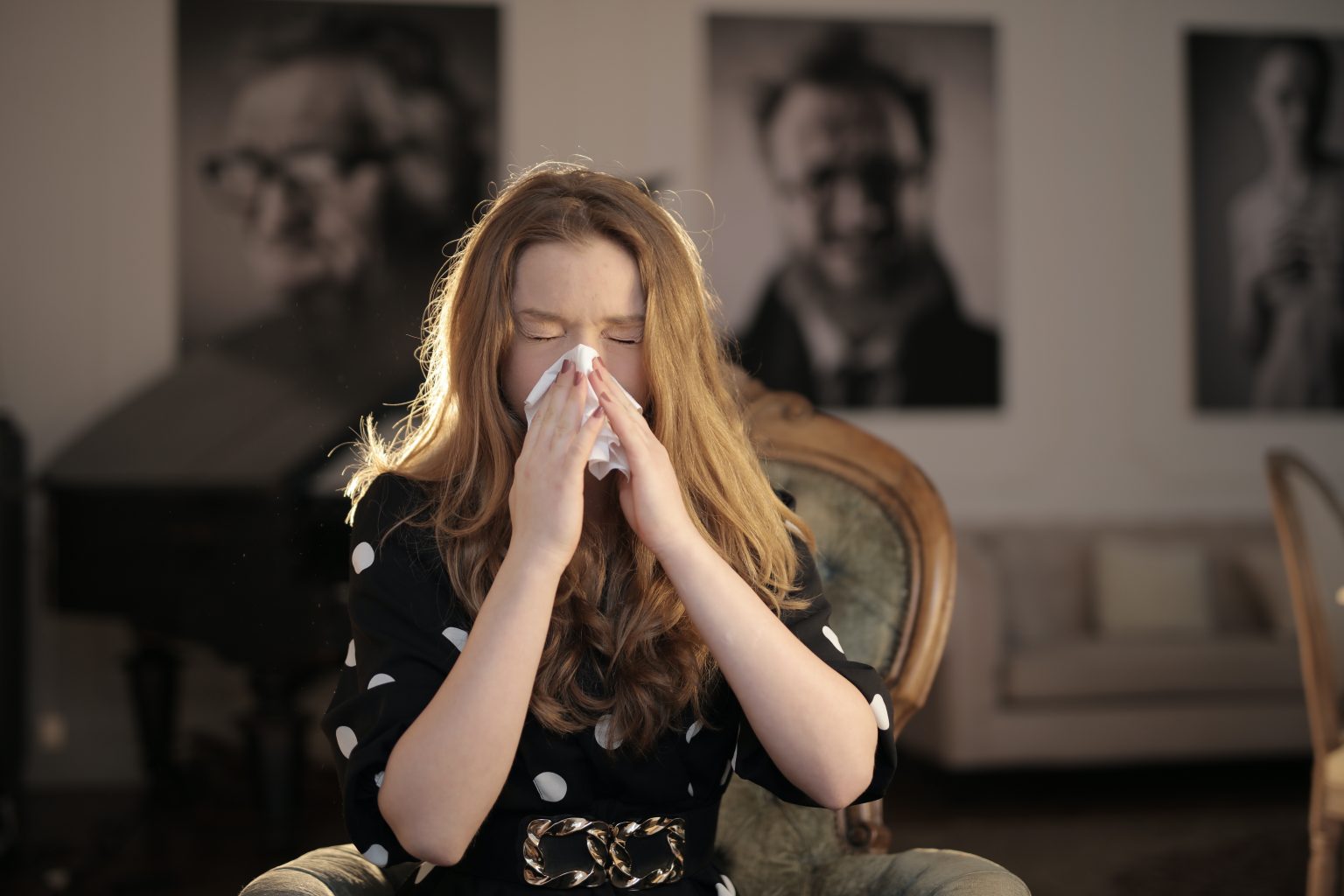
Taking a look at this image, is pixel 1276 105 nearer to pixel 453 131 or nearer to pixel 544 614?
pixel 453 131

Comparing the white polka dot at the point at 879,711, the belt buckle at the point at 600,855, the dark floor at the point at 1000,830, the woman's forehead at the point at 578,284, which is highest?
the woman's forehead at the point at 578,284

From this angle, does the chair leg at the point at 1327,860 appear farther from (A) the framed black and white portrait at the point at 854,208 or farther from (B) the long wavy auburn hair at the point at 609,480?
(A) the framed black and white portrait at the point at 854,208

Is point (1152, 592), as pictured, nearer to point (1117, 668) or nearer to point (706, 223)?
point (1117, 668)

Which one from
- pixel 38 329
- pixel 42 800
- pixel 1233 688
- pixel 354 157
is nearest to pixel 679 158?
pixel 354 157

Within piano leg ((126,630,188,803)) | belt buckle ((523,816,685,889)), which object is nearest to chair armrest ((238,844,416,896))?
belt buckle ((523,816,685,889))

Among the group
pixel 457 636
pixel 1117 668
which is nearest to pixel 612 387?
pixel 457 636

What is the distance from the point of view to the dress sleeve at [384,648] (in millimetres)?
1016

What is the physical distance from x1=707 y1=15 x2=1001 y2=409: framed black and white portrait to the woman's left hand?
11.6 ft

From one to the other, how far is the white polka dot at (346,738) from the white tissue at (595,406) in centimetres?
30

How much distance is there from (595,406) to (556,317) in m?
0.11

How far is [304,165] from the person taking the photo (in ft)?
13.7

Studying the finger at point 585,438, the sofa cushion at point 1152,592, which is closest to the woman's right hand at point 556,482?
the finger at point 585,438

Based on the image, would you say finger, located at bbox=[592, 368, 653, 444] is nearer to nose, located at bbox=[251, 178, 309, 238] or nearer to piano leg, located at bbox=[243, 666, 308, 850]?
piano leg, located at bbox=[243, 666, 308, 850]

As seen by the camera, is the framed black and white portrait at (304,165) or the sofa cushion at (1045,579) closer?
the framed black and white portrait at (304,165)
